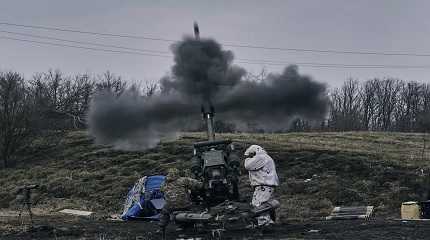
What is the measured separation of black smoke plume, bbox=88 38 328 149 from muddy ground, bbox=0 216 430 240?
346cm

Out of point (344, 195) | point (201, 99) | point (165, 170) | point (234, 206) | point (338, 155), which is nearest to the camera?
point (234, 206)

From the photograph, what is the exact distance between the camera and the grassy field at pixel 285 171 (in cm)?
2322

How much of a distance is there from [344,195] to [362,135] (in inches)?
793

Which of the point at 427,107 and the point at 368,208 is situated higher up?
the point at 427,107

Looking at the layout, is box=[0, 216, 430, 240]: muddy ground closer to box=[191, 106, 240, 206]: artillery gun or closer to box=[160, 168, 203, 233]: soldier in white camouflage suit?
box=[160, 168, 203, 233]: soldier in white camouflage suit

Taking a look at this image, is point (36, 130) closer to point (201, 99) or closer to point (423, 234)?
point (201, 99)

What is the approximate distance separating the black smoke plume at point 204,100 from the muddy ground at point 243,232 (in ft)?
11.3

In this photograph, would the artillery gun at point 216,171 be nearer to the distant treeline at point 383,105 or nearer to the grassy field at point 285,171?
the grassy field at point 285,171

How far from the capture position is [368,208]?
20969mm

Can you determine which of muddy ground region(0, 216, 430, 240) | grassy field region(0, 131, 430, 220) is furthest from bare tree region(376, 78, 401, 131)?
muddy ground region(0, 216, 430, 240)

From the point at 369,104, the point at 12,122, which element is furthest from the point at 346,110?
the point at 12,122

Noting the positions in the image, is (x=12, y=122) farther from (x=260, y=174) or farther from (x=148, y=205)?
(x=260, y=174)

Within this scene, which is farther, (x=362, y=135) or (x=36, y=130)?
(x=362, y=135)

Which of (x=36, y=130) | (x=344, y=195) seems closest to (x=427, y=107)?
(x=36, y=130)
